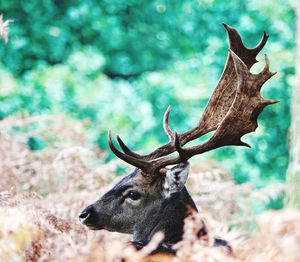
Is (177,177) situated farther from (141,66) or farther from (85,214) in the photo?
(141,66)

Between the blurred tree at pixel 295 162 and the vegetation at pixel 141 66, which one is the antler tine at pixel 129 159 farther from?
the vegetation at pixel 141 66

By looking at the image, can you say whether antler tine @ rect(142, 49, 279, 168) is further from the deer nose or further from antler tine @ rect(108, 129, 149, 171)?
the deer nose

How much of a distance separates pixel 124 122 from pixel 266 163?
298 cm

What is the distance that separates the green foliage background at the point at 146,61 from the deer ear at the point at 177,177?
18.6ft

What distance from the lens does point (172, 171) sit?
121 inches

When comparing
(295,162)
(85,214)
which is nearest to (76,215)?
(85,214)

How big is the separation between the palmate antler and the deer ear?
0.14 ft

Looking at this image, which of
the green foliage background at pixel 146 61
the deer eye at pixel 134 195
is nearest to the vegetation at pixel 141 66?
the green foliage background at pixel 146 61

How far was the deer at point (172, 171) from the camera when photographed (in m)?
2.95

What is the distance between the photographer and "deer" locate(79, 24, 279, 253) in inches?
116

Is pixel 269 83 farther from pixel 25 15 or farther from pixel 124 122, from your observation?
pixel 25 15

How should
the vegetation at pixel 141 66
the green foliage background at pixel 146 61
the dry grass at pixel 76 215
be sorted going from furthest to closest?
the green foliage background at pixel 146 61, the vegetation at pixel 141 66, the dry grass at pixel 76 215

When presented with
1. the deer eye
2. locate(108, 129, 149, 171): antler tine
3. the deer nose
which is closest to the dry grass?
the deer nose

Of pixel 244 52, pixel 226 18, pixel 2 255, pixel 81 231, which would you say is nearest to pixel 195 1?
pixel 226 18
